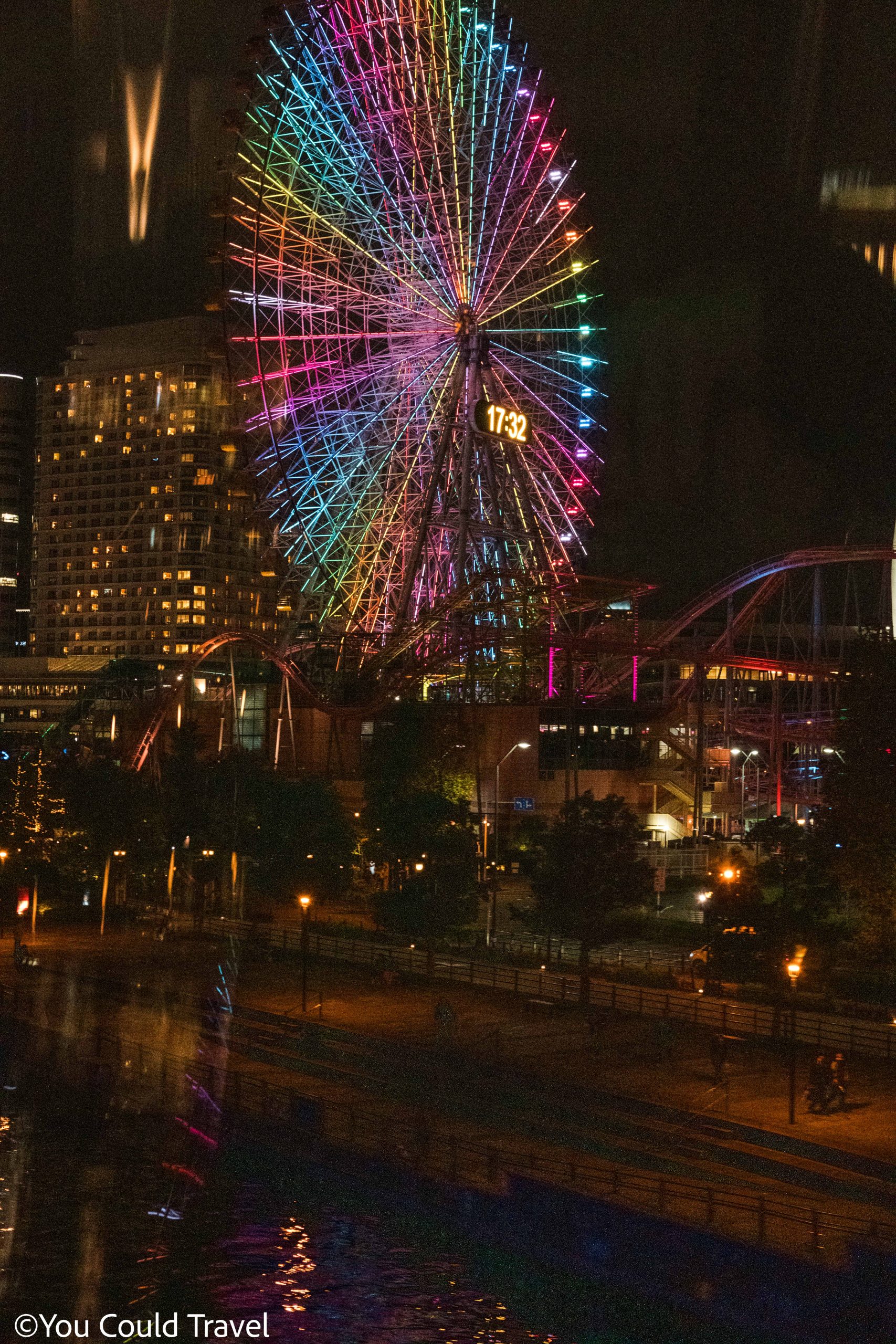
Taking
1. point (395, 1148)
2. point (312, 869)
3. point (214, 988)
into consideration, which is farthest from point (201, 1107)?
point (312, 869)

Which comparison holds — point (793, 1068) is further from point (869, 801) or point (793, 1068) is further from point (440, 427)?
point (440, 427)

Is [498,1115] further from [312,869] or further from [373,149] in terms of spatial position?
[373,149]

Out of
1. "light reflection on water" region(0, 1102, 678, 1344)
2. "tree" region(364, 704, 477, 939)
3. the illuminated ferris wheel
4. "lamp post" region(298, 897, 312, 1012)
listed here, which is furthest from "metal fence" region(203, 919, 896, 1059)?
the illuminated ferris wheel

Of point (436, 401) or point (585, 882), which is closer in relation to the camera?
point (585, 882)

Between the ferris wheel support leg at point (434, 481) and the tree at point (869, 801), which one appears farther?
the ferris wheel support leg at point (434, 481)

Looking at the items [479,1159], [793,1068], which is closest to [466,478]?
[793,1068]

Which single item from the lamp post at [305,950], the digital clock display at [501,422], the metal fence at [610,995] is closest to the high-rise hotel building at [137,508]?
the digital clock display at [501,422]

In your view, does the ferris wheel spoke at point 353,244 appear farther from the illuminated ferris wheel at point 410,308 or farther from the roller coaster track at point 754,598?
the roller coaster track at point 754,598

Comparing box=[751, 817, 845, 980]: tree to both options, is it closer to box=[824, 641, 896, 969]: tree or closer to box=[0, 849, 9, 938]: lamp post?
box=[824, 641, 896, 969]: tree
